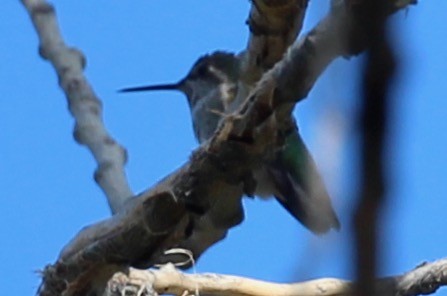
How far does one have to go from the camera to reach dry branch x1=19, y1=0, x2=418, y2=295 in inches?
68.2

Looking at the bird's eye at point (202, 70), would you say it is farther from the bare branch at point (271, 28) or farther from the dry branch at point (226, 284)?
the bare branch at point (271, 28)

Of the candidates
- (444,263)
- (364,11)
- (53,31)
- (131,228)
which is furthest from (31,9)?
(364,11)

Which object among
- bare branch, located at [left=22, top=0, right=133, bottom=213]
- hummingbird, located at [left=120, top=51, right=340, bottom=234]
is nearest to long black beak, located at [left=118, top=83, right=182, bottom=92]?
hummingbird, located at [left=120, top=51, right=340, bottom=234]

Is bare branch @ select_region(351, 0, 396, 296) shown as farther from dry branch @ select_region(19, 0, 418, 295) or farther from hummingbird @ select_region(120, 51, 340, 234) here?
hummingbird @ select_region(120, 51, 340, 234)

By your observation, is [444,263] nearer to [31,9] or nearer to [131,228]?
[131,228]

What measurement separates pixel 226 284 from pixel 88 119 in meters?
0.50

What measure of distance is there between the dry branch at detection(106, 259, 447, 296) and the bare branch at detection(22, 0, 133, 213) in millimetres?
228

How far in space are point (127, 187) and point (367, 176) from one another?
6.55ft

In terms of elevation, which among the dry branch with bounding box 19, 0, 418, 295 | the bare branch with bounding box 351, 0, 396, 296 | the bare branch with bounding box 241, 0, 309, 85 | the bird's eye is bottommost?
the bare branch with bounding box 351, 0, 396, 296

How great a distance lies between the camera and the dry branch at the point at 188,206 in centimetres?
173

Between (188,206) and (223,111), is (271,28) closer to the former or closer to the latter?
(188,206)

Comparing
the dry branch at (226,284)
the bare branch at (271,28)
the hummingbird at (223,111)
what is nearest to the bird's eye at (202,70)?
the hummingbird at (223,111)

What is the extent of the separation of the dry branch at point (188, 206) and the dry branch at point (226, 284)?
2.3 inches

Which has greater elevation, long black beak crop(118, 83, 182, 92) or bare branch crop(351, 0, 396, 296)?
long black beak crop(118, 83, 182, 92)
